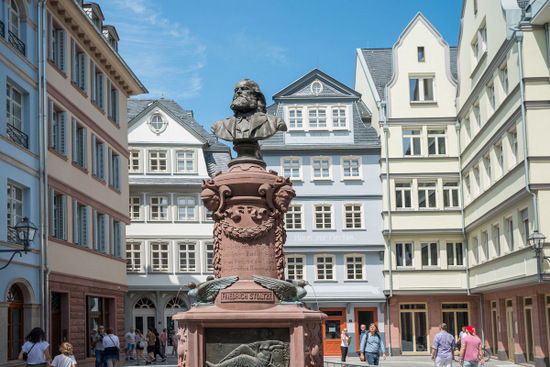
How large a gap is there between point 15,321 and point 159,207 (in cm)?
2557

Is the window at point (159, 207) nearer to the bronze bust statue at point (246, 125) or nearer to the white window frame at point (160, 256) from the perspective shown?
the white window frame at point (160, 256)

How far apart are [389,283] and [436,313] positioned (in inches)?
111

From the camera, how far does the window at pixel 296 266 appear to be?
1784 inches

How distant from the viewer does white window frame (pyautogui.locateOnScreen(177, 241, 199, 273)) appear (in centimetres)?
4906

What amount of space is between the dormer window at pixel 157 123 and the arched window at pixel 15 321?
1030 inches

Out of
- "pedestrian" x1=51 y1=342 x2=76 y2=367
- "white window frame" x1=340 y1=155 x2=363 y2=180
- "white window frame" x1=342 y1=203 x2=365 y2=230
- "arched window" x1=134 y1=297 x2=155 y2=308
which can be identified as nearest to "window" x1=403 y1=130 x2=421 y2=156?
"white window frame" x1=340 y1=155 x2=363 y2=180

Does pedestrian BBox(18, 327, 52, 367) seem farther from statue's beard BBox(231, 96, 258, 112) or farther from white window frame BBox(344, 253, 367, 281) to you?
white window frame BBox(344, 253, 367, 281)

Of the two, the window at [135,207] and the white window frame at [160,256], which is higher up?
the window at [135,207]

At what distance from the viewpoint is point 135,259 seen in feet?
161

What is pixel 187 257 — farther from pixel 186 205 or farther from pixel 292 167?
pixel 292 167

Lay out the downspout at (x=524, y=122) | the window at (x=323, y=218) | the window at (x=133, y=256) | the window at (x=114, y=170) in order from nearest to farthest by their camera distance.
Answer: the downspout at (x=524, y=122) < the window at (x=114, y=170) < the window at (x=323, y=218) < the window at (x=133, y=256)

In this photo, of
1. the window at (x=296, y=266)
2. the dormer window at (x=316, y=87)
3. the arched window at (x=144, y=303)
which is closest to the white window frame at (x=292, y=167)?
the dormer window at (x=316, y=87)

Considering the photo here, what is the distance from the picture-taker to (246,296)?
1346 centimetres

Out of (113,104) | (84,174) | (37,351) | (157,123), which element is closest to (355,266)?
(157,123)
